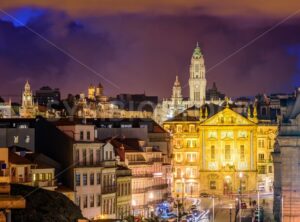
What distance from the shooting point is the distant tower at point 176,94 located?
19062 cm

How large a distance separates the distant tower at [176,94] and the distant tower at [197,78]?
29.3 ft

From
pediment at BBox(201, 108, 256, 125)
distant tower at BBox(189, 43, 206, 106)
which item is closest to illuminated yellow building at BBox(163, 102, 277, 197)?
pediment at BBox(201, 108, 256, 125)

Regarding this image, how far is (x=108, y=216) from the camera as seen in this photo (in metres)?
61.8

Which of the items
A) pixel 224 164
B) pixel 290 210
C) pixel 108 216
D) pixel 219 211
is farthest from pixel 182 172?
pixel 290 210

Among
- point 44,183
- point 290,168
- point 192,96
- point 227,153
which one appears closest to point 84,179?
point 44,183

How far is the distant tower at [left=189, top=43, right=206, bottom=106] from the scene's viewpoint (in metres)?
172

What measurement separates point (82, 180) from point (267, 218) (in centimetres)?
1101

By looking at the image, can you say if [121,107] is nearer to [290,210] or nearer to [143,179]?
[143,179]

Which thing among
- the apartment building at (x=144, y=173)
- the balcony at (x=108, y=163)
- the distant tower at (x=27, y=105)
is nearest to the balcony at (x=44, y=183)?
the balcony at (x=108, y=163)

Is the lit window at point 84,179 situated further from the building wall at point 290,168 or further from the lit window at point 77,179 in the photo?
the building wall at point 290,168

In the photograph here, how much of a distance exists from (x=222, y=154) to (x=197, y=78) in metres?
50.9

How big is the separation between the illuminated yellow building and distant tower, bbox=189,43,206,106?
4555 cm

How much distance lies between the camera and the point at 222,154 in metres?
125

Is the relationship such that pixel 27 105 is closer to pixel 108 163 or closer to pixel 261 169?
pixel 261 169
